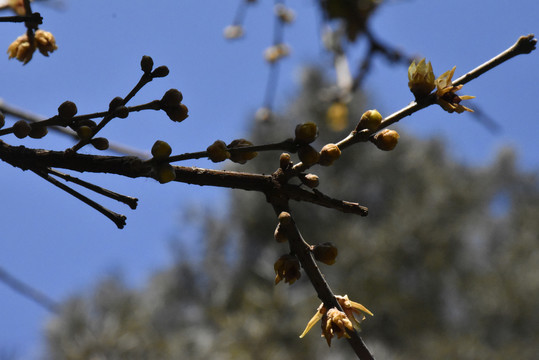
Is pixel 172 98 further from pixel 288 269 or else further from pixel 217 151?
pixel 288 269

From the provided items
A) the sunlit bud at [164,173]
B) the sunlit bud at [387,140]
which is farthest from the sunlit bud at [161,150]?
the sunlit bud at [387,140]

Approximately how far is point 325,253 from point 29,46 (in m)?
0.54

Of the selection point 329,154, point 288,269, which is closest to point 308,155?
point 329,154

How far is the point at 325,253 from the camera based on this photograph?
0.50m

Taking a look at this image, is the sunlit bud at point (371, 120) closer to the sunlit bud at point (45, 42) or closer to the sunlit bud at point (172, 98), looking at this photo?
the sunlit bud at point (172, 98)

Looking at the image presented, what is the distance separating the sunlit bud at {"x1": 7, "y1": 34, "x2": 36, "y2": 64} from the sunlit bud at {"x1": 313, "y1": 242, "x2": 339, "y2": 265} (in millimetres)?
529

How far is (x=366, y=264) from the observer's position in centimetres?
969

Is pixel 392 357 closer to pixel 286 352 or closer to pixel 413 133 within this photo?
pixel 286 352

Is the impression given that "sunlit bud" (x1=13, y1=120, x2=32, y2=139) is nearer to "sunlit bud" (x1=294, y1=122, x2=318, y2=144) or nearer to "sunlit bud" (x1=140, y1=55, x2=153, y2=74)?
"sunlit bud" (x1=140, y1=55, x2=153, y2=74)

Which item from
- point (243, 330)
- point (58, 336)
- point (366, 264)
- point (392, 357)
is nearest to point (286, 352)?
point (243, 330)

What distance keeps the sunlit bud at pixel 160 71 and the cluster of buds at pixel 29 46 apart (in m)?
0.34

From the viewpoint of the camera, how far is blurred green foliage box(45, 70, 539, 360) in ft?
26.2

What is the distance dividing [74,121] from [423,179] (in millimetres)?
12357

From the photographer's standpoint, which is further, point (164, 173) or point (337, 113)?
point (337, 113)
